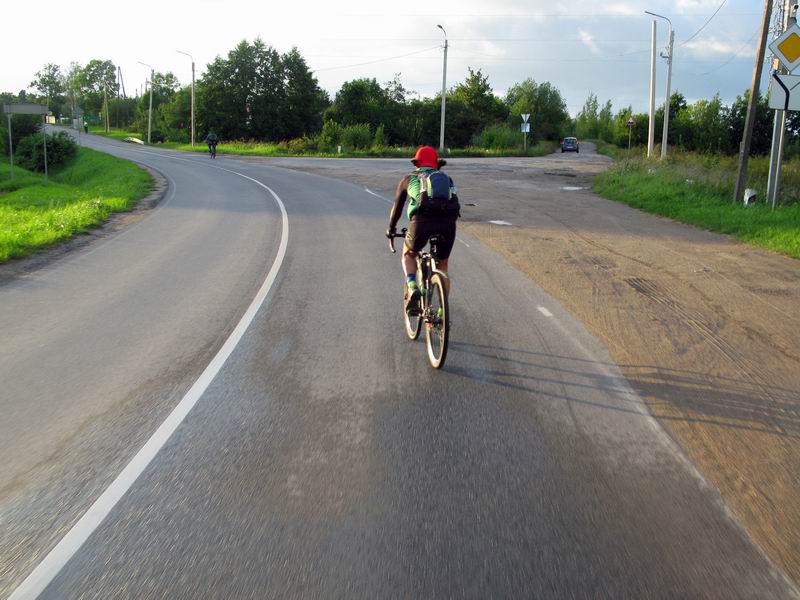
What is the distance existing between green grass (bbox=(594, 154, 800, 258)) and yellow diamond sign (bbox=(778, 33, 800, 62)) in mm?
3242

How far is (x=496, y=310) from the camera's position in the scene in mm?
9062

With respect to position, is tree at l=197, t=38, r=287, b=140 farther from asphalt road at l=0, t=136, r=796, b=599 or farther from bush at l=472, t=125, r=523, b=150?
asphalt road at l=0, t=136, r=796, b=599

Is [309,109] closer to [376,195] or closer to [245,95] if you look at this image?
[245,95]

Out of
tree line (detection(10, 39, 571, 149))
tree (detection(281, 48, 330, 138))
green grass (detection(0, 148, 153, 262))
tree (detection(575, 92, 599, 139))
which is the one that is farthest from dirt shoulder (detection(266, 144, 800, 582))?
tree (detection(575, 92, 599, 139))

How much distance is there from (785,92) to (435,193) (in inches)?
521

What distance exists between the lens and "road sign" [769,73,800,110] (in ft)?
55.2

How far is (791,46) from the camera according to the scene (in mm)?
16344

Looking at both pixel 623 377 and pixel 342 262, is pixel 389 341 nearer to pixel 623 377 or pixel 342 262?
pixel 623 377

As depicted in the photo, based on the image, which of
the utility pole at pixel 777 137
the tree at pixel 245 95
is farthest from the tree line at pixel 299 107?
the utility pole at pixel 777 137

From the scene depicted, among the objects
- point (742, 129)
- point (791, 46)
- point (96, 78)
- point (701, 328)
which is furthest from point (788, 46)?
point (96, 78)

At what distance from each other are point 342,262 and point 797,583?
31.7 feet

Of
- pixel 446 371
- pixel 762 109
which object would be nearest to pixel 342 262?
pixel 446 371

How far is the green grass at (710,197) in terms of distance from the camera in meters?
15.3

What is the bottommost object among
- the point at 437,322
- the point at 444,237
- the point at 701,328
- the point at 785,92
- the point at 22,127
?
the point at 701,328
